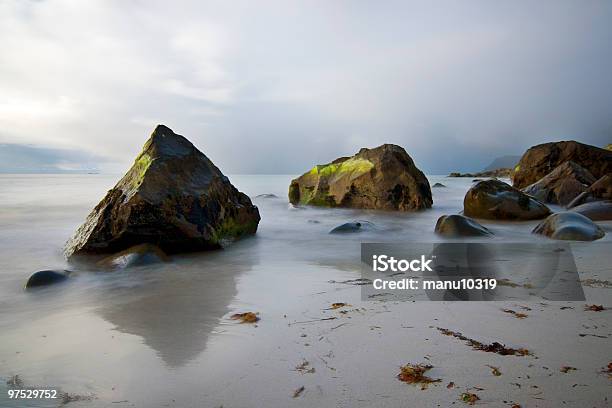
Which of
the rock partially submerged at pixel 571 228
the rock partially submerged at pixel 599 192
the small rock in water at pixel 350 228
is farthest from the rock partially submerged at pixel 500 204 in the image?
the small rock in water at pixel 350 228

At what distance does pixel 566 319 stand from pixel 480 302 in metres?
0.47

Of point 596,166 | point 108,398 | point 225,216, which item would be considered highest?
point 596,166

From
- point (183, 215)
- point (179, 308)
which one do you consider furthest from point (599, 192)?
point (179, 308)

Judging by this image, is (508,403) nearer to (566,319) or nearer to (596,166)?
(566,319)

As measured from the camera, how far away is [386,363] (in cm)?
172

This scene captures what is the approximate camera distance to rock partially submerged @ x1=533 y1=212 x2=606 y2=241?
4684mm

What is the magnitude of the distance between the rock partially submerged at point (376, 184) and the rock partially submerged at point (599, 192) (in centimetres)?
334

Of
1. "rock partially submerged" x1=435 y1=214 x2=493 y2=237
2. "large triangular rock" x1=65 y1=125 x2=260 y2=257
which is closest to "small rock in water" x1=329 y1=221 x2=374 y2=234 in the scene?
"rock partially submerged" x1=435 y1=214 x2=493 y2=237

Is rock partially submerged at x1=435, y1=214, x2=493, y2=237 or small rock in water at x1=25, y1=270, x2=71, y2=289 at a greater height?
rock partially submerged at x1=435, y1=214, x2=493, y2=237

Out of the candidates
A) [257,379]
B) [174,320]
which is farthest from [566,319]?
[174,320]

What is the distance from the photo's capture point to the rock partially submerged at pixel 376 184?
33.2 feet

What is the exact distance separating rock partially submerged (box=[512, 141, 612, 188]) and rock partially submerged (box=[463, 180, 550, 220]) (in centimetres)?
726

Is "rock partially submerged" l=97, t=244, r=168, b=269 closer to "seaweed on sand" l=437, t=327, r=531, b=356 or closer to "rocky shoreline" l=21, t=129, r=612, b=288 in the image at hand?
"rocky shoreline" l=21, t=129, r=612, b=288

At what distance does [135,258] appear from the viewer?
3.97 meters
